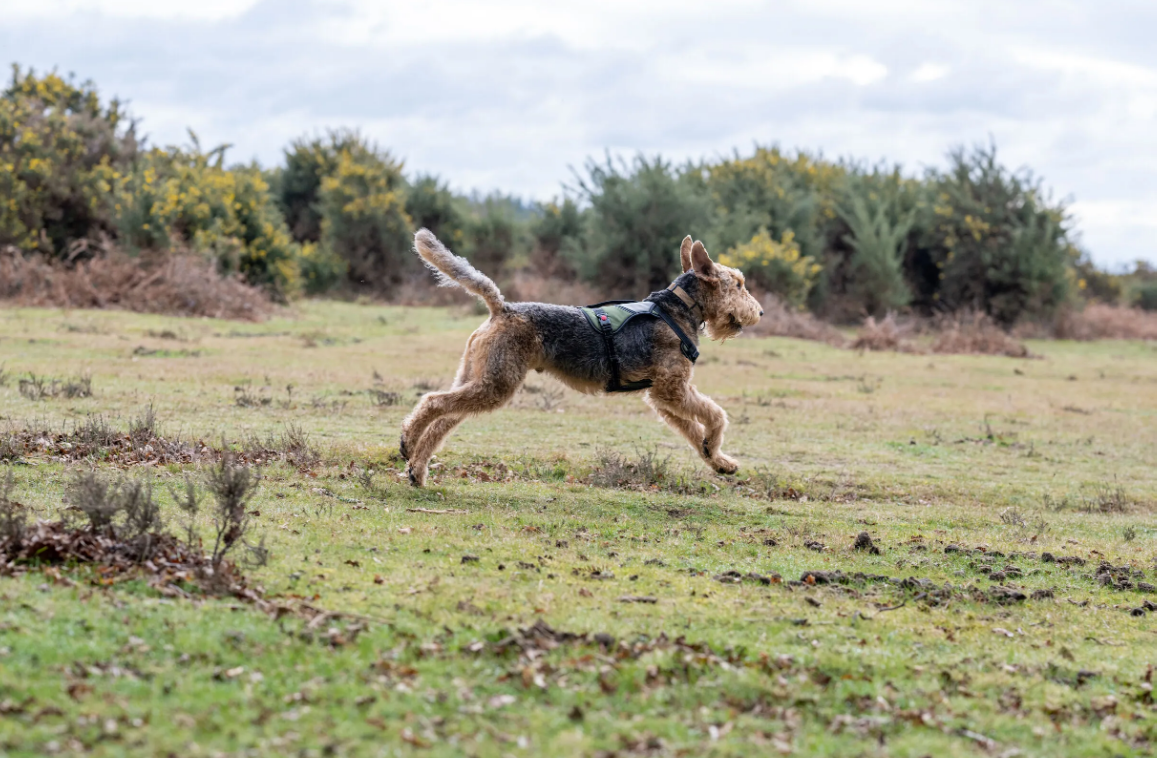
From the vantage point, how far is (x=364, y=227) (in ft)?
127

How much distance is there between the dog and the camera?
27.8 ft

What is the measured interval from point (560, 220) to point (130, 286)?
793 inches

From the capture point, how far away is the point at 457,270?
844 centimetres

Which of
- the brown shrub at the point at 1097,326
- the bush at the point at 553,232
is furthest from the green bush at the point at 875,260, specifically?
the bush at the point at 553,232

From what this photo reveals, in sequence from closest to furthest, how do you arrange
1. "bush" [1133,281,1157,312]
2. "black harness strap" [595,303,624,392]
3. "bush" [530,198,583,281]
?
"black harness strap" [595,303,624,392], "bush" [530,198,583,281], "bush" [1133,281,1157,312]

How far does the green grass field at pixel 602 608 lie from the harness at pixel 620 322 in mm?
992

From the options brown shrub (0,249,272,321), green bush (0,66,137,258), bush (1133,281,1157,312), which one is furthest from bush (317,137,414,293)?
bush (1133,281,1157,312)

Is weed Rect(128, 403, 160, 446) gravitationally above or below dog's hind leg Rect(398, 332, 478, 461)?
below

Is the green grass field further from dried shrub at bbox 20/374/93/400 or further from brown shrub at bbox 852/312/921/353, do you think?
brown shrub at bbox 852/312/921/353

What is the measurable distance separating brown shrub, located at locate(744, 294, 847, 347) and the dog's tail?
20522mm

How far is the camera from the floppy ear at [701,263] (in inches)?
371

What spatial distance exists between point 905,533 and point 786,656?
3.48 m

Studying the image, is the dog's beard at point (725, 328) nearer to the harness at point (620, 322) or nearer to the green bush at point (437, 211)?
the harness at point (620, 322)

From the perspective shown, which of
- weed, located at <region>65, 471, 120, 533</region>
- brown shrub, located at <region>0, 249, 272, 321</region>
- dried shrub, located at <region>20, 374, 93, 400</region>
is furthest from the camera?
brown shrub, located at <region>0, 249, 272, 321</region>
